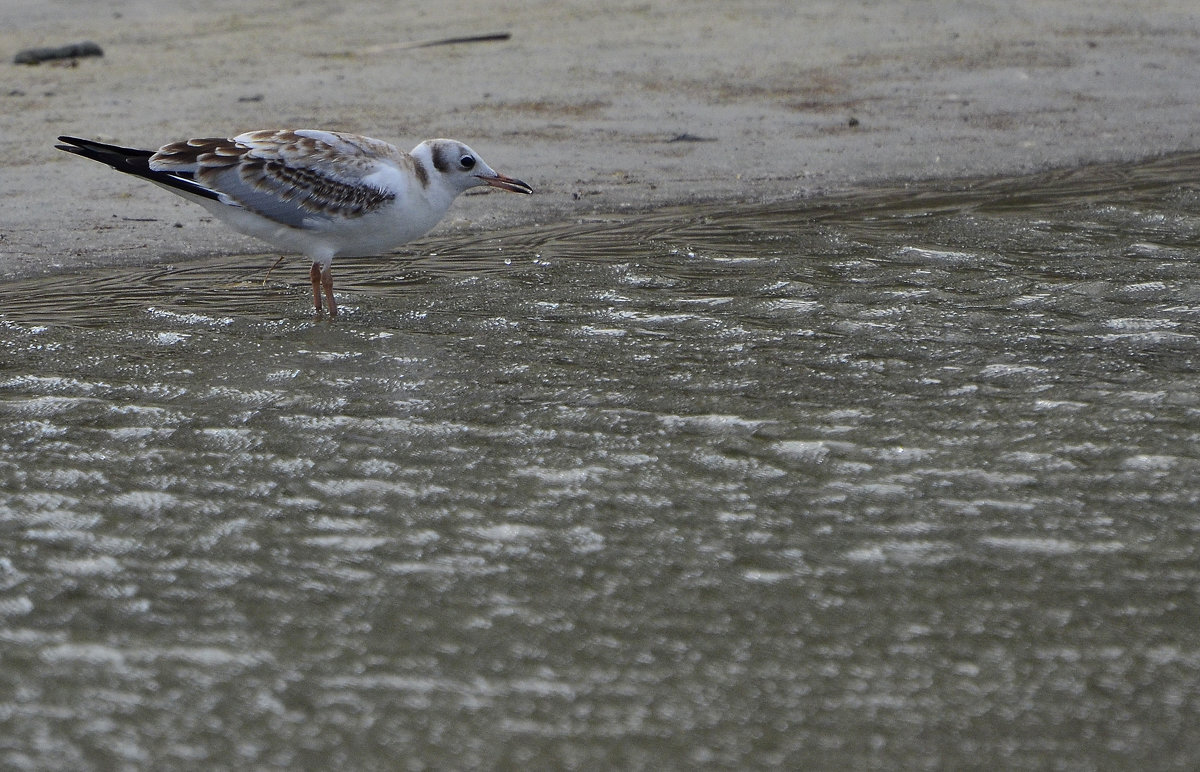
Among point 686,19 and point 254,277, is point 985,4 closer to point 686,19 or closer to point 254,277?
point 686,19


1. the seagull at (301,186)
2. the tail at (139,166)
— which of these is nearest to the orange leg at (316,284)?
the seagull at (301,186)

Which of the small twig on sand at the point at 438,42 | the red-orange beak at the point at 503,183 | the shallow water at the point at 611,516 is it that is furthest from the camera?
the small twig on sand at the point at 438,42

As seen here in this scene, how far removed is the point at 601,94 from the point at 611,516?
6.61 meters

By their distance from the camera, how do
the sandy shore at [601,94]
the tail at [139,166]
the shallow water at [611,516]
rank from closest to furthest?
the shallow water at [611,516], the tail at [139,166], the sandy shore at [601,94]

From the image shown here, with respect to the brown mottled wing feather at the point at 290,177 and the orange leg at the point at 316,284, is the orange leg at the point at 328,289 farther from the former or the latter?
the brown mottled wing feather at the point at 290,177

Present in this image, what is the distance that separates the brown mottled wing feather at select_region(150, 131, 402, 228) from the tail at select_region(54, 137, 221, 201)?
35 mm

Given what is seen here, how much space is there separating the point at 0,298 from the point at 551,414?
3033 mm

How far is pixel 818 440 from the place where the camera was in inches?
189

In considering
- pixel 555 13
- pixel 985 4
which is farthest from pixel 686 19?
pixel 985 4

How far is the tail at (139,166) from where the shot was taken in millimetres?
6406

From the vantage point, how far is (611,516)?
427 centimetres

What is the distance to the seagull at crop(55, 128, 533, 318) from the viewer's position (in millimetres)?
A: 6449

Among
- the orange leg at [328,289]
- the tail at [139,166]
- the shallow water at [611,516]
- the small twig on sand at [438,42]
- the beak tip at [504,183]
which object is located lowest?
the shallow water at [611,516]

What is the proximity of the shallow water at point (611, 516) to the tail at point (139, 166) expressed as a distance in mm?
511
